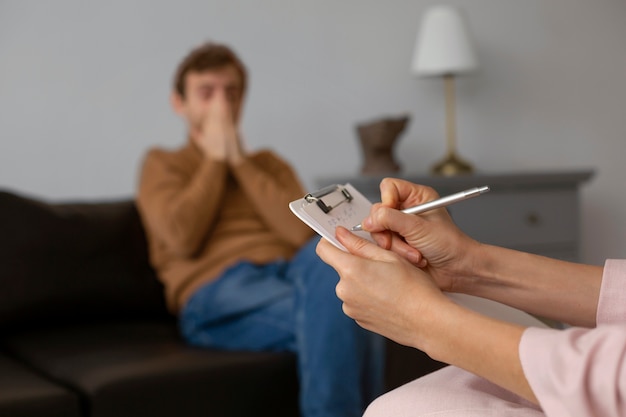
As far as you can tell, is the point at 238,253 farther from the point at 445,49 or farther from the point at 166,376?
the point at 445,49

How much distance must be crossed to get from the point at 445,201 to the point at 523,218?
2021 millimetres

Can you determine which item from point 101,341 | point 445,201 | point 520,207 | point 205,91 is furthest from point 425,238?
point 520,207

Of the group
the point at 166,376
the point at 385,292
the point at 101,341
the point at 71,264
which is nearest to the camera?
the point at 385,292

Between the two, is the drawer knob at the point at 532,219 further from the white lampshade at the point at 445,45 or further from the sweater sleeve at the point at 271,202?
the sweater sleeve at the point at 271,202

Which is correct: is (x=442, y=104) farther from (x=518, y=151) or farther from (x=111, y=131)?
(x=111, y=131)

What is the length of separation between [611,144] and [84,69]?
2236mm

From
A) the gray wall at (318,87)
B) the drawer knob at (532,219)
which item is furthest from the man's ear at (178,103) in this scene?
the drawer knob at (532,219)

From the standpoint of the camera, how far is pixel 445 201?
1.10 metres

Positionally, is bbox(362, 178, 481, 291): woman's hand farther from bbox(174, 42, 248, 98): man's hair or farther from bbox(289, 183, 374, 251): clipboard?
bbox(174, 42, 248, 98): man's hair

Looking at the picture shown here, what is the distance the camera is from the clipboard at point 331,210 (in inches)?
44.1

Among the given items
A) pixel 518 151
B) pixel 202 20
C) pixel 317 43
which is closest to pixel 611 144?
pixel 518 151

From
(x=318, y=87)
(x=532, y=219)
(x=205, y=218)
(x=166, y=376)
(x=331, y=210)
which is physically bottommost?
(x=532, y=219)

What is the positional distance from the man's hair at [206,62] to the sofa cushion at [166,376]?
30.2 inches

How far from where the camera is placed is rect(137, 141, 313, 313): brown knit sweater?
222cm
